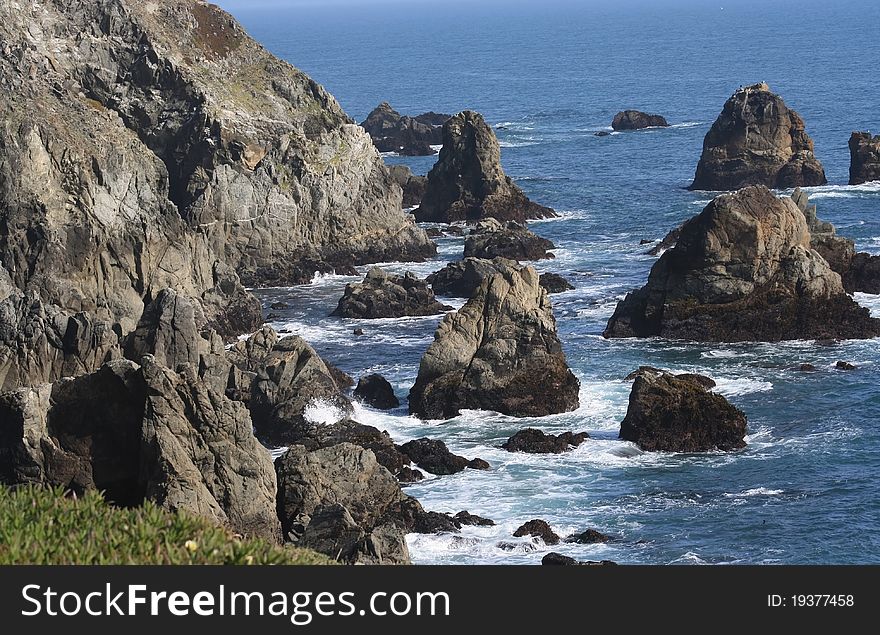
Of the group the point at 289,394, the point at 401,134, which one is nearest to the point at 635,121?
the point at 401,134

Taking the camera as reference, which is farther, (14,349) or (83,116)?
(83,116)

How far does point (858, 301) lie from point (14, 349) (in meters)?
45.0

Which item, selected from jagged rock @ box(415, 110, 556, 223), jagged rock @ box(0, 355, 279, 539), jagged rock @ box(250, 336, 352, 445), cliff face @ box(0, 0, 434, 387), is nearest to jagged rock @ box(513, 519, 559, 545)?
jagged rock @ box(0, 355, 279, 539)

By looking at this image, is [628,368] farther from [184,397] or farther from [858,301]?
[184,397]

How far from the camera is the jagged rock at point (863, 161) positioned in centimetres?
12088

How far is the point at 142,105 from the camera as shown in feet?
311

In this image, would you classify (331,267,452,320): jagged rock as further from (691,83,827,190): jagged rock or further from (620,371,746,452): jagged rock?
(691,83,827,190): jagged rock

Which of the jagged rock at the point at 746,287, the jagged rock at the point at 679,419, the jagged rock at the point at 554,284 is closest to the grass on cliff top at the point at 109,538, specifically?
the jagged rock at the point at 679,419

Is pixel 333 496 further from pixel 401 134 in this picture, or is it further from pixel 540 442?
pixel 401 134

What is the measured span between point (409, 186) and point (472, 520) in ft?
236

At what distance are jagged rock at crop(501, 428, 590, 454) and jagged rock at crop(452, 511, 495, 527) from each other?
28.5 ft

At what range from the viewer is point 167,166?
9462 cm
